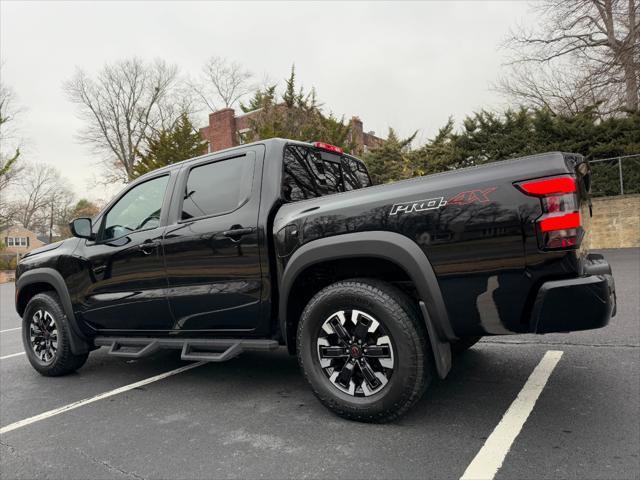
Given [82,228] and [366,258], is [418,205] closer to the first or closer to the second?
[366,258]

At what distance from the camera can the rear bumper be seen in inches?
91.9

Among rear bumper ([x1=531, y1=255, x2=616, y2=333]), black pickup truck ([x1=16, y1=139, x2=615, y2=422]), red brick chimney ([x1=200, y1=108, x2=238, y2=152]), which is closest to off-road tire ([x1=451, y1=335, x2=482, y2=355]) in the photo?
black pickup truck ([x1=16, y1=139, x2=615, y2=422])

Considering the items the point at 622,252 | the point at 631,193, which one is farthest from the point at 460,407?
the point at 631,193

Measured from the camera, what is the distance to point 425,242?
104 inches

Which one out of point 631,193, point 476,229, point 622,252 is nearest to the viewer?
point 476,229

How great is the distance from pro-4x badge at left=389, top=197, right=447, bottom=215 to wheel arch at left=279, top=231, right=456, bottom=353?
146mm

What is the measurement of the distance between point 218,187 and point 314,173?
2.57ft

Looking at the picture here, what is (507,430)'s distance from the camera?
269 cm

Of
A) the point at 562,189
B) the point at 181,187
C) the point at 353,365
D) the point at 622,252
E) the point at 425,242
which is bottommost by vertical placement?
the point at 622,252

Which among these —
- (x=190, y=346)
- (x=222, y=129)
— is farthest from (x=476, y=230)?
(x=222, y=129)

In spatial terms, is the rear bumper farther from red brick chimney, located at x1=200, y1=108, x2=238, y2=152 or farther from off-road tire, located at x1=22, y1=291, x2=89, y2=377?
red brick chimney, located at x1=200, y1=108, x2=238, y2=152

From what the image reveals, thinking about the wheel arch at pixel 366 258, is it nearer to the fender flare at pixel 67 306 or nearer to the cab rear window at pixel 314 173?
the cab rear window at pixel 314 173

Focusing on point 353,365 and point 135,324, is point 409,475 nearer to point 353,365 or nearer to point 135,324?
point 353,365

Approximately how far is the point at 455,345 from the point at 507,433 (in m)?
1.20
